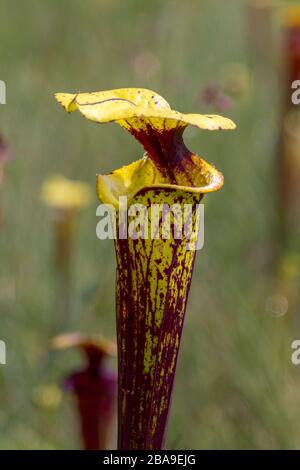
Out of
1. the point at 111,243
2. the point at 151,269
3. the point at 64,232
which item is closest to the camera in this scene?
the point at 151,269

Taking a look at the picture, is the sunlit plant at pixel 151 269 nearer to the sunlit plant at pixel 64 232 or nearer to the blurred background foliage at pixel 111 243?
the blurred background foliage at pixel 111 243

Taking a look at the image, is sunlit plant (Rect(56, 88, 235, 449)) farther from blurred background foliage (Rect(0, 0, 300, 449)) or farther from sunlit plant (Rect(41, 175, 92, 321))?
sunlit plant (Rect(41, 175, 92, 321))

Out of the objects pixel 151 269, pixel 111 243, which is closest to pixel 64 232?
pixel 111 243

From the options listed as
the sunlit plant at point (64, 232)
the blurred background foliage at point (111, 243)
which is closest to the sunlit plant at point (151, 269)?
the blurred background foliage at point (111, 243)

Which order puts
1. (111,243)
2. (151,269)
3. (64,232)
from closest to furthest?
1. (151,269)
2. (64,232)
3. (111,243)

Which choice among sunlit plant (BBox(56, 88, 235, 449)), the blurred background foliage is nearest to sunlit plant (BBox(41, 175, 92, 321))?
the blurred background foliage

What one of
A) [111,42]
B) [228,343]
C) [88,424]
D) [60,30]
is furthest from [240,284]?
[60,30]

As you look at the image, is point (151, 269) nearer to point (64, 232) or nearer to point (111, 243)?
point (64, 232)

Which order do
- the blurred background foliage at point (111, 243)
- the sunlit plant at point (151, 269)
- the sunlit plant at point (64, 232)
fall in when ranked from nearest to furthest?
the sunlit plant at point (151, 269) < the blurred background foliage at point (111, 243) < the sunlit plant at point (64, 232)
